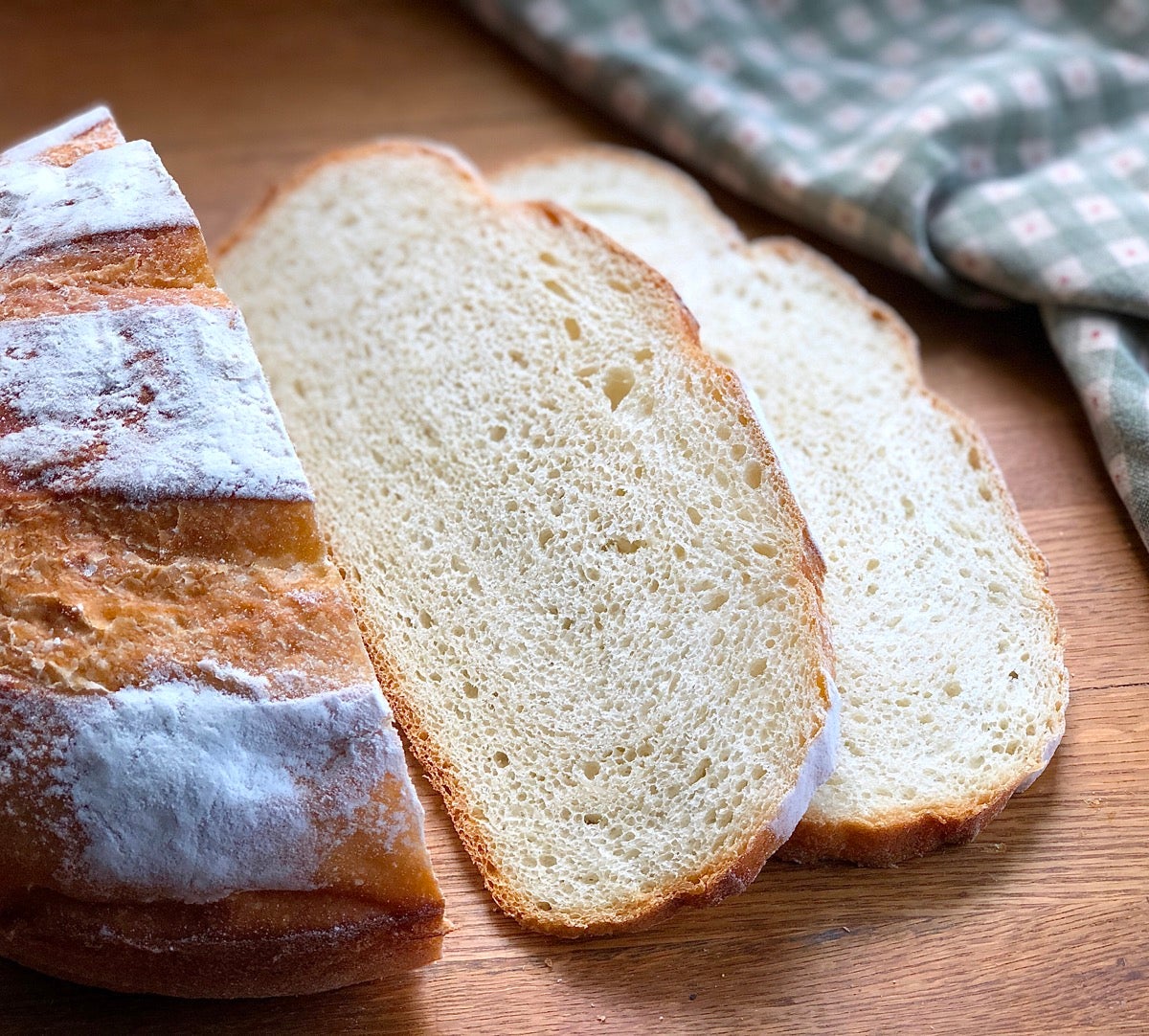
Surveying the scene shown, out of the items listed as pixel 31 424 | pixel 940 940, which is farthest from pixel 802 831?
pixel 31 424

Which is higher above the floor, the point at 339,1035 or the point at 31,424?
the point at 31,424

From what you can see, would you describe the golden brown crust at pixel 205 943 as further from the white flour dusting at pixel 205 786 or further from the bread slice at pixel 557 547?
the bread slice at pixel 557 547

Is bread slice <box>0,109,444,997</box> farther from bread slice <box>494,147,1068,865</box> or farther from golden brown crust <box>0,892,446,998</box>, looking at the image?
bread slice <box>494,147,1068,865</box>

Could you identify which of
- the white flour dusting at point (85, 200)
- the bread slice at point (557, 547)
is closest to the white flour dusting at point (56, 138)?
the white flour dusting at point (85, 200)

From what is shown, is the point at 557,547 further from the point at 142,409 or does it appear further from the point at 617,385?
the point at 142,409

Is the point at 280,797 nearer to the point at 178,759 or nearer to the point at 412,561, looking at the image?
the point at 178,759

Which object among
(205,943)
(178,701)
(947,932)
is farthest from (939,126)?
(205,943)

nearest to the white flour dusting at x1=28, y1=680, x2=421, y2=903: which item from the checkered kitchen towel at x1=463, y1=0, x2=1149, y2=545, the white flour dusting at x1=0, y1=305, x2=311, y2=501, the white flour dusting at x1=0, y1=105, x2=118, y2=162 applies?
the white flour dusting at x1=0, y1=305, x2=311, y2=501
